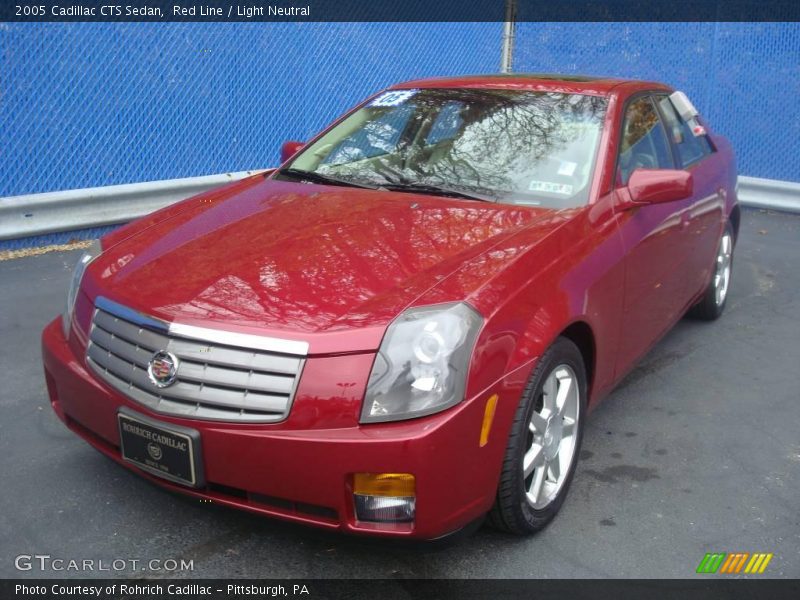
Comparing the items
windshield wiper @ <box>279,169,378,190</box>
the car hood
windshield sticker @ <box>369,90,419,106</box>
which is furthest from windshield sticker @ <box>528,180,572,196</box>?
windshield sticker @ <box>369,90,419,106</box>

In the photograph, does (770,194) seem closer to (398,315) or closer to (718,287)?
(718,287)

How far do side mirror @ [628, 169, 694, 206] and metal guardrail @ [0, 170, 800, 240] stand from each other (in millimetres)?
4773

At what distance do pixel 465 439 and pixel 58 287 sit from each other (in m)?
4.28

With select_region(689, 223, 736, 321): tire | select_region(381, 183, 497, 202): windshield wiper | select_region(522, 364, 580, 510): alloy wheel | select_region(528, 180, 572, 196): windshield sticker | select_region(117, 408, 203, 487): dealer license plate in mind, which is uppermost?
select_region(528, 180, 572, 196): windshield sticker

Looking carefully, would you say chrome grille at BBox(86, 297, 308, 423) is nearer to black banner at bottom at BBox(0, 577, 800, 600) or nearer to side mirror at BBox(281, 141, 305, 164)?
black banner at bottom at BBox(0, 577, 800, 600)

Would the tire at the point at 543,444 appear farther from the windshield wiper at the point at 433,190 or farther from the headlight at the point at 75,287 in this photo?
the headlight at the point at 75,287

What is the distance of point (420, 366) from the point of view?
257 centimetres

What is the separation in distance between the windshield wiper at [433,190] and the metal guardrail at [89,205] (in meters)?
3.91

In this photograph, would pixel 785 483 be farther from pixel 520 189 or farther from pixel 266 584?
pixel 266 584

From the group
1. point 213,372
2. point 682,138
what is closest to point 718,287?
point 682,138

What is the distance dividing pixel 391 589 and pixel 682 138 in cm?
318

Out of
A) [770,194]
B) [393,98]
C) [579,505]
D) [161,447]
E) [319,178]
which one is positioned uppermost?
[393,98]

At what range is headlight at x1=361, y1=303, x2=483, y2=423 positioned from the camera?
254 cm
